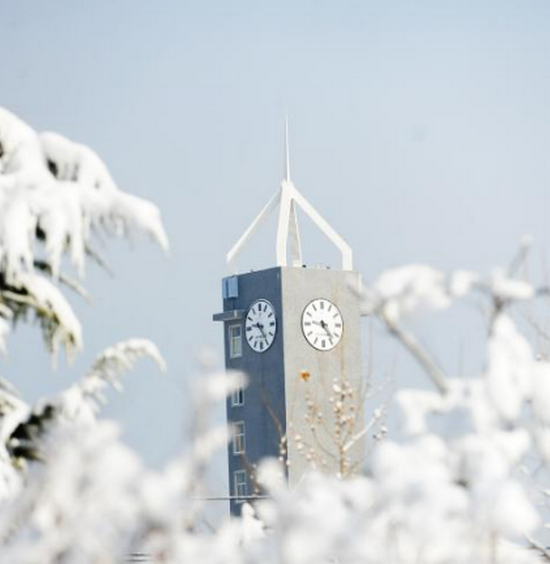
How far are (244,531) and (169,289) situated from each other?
26.5 metres

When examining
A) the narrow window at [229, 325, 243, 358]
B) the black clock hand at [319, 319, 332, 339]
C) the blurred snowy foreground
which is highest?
the black clock hand at [319, 319, 332, 339]

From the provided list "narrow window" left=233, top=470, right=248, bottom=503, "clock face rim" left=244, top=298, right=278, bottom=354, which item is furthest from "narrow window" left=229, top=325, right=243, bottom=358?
"narrow window" left=233, top=470, right=248, bottom=503

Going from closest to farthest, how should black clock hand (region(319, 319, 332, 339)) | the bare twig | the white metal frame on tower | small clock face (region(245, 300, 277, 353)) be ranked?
the bare twig
small clock face (region(245, 300, 277, 353))
the white metal frame on tower
black clock hand (region(319, 319, 332, 339))

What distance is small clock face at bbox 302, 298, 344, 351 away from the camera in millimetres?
31516

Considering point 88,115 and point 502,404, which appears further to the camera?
point 88,115

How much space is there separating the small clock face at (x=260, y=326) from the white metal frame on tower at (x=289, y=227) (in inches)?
33.1

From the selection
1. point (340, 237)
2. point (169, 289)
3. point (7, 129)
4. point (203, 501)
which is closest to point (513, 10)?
point (340, 237)

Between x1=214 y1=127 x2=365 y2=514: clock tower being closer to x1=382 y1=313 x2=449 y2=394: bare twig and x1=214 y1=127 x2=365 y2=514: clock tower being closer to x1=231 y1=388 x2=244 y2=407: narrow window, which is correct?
x1=231 y1=388 x2=244 y2=407: narrow window

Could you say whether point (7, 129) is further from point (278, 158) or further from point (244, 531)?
point (278, 158)

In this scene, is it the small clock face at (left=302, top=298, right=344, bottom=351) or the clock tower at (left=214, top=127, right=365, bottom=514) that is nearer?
the clock tower at (left=214, top=127, right=365, bottom=514)

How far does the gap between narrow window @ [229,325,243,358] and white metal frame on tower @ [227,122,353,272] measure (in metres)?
1.09

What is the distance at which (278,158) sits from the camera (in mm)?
34281

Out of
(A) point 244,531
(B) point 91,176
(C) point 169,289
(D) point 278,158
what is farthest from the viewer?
(D) point 278,158

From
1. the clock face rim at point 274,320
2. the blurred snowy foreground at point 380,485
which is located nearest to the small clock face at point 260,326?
the clock face rim at point 274,320
